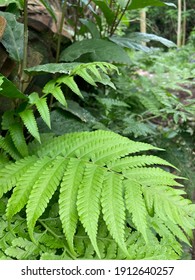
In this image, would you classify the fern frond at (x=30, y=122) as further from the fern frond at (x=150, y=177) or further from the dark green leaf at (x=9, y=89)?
the fern frond at (x=150, y=177)

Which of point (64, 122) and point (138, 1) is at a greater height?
point (138, 1)

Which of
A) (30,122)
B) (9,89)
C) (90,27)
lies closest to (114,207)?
(30,122)

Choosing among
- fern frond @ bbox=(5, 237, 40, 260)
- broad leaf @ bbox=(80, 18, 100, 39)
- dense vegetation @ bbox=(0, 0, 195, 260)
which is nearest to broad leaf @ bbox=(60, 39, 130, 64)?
dense vegetation @ bbox=(0, 0, 195, 260)

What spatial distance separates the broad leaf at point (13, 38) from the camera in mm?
1478

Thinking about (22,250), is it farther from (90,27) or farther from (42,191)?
(90,27)

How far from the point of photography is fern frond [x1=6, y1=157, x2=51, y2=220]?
1.02 meters

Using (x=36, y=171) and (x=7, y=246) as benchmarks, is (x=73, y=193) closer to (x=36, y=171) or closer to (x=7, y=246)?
(x=36, y=171)

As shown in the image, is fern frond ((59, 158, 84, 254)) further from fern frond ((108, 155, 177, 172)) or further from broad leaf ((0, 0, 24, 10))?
broad leaf ((0, 0, 24, 10))

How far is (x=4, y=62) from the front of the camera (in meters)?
1.62

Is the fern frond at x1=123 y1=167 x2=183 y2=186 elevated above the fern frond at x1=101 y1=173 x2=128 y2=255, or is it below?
above

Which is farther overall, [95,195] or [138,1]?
[138,1]
